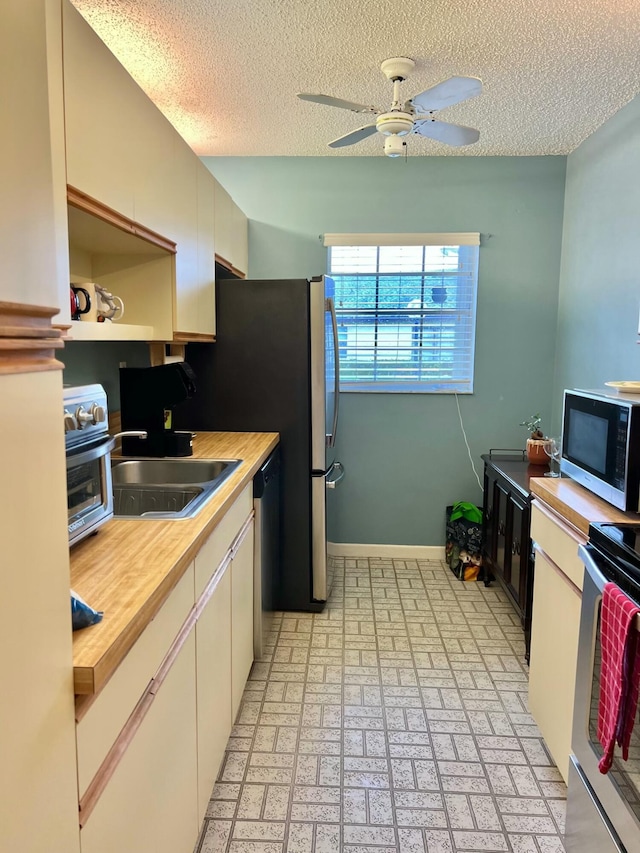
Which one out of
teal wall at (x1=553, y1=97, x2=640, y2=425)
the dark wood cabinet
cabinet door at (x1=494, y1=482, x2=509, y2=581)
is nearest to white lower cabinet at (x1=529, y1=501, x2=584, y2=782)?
the dark wood cabinet

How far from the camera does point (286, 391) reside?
292cm

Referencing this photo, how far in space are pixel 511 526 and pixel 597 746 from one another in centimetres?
156

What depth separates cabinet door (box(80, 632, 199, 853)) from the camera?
968 mm

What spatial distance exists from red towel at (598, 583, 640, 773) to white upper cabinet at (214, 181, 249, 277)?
2.33 m

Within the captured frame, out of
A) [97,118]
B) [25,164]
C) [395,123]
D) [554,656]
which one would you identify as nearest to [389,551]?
[554,656]

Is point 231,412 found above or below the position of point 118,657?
above

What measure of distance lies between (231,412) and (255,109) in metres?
1.50

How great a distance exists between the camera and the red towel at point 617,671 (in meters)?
1.18

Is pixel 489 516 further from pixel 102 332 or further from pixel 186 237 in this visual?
pixel 102 332

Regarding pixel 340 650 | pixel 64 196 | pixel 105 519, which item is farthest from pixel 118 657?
pixel 340 650

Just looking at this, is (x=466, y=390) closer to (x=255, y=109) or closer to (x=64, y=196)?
(x=255, y=109)

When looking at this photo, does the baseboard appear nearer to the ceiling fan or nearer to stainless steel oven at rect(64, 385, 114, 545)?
the ceiling fan

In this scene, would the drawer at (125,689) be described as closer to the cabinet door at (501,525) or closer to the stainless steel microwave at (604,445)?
the stainless steel microwave at (604,445)

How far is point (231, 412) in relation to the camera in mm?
2984
